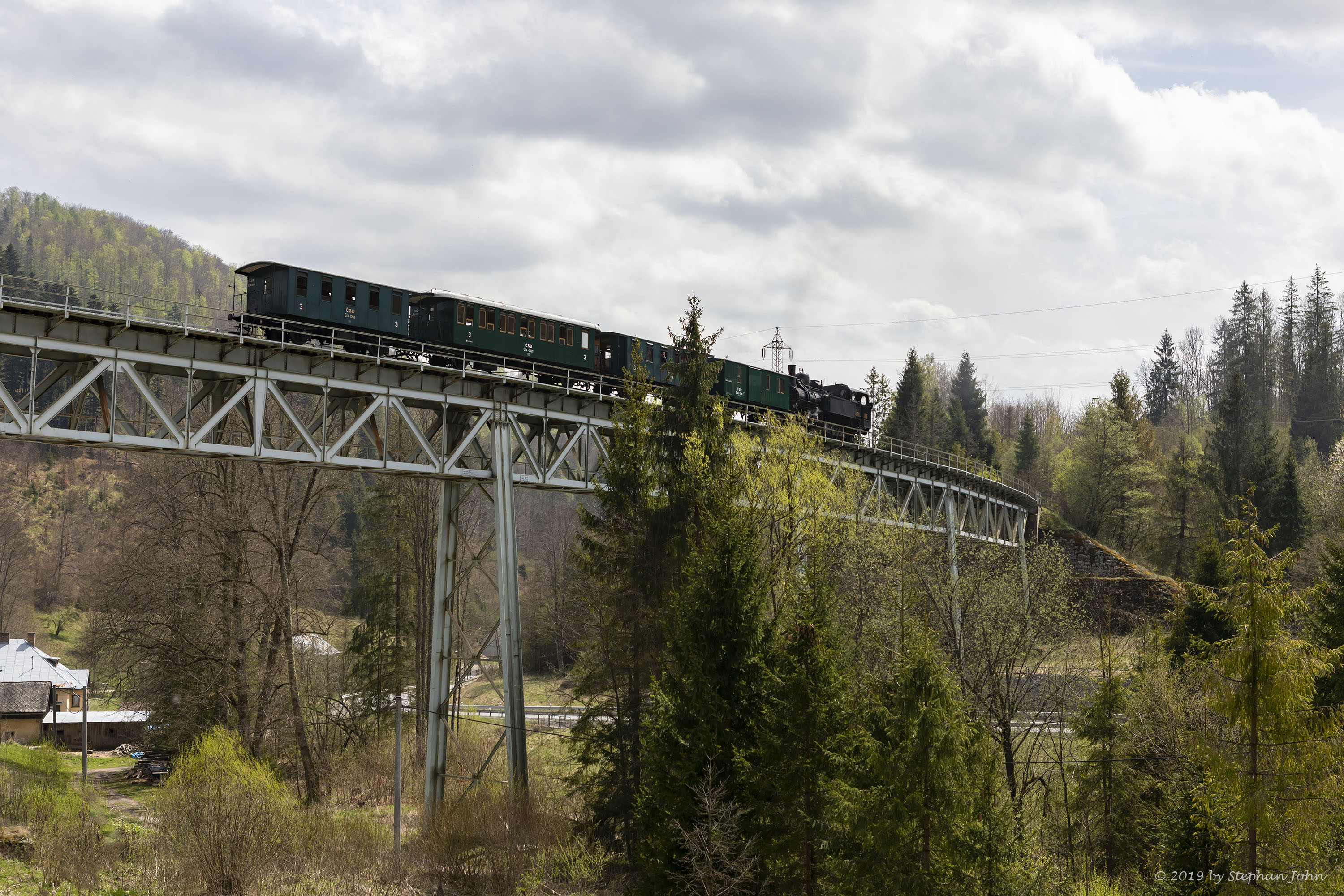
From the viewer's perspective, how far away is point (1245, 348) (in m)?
102

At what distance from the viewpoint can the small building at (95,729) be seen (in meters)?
53.9

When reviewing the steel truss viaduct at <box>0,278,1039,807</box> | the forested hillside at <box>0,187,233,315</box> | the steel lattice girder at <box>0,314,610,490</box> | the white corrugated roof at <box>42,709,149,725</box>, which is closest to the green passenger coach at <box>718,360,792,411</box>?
the steel truss viaduct at <box>0,278,1039,807</box>

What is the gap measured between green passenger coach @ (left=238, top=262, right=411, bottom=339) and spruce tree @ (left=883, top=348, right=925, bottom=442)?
2568 inches

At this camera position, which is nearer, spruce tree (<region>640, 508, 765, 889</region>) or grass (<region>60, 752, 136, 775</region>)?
spruce tree (<region>640, 508, 765, 889</region>)

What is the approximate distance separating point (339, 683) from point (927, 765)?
3503 centimetres

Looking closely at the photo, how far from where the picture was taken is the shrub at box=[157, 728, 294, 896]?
793 inches

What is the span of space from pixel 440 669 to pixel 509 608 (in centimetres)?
244

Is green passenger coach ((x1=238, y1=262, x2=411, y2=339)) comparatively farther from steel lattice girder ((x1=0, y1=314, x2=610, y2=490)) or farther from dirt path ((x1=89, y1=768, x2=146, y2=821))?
dirt path ((x1=89, y1=768, x2=146, y2=821))

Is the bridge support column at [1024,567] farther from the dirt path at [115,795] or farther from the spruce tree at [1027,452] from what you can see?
the dirt path at [115,795]

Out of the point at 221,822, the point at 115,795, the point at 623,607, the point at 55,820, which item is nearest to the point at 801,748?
the point at 623,607

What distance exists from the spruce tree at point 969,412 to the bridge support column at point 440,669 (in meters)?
62.4

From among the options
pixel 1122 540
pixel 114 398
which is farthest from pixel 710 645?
pixel 1122 540

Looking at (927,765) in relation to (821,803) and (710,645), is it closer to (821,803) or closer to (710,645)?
(821,803)

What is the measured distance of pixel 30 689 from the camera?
2015 inches
